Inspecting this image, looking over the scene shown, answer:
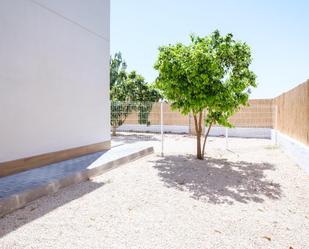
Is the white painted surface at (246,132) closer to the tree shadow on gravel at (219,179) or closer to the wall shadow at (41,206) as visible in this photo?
the tree shadow on gravel at (219,179)

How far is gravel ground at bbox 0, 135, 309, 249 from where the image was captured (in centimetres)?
314

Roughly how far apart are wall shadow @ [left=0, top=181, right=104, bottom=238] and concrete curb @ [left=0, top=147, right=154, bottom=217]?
83mm

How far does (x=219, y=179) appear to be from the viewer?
6.18 m

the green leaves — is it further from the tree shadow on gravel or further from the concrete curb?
the concrete curb

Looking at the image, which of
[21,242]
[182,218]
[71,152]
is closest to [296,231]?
[182,218]

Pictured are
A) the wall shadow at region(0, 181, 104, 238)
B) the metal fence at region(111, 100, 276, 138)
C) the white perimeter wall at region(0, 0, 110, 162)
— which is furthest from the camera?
the metal fence at region(111, 100, 276, 138)

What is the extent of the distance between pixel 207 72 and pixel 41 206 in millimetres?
4943

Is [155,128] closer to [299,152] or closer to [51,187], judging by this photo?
[299,152]

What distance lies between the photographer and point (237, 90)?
735 cm

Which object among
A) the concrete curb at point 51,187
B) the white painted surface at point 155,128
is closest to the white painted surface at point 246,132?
the white painted surface at point 155,128

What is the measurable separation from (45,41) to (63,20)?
96 cm

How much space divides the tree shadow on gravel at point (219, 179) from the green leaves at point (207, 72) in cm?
162

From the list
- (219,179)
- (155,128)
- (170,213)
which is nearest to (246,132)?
(155,128)

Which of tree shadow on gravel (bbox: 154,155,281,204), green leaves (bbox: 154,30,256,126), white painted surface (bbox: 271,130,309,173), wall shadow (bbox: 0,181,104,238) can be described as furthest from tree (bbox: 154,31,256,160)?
wall shadow (bbox: 0,181,104,238)
